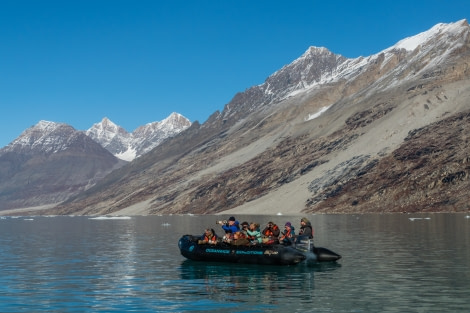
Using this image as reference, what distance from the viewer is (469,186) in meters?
170

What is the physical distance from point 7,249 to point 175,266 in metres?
29.4

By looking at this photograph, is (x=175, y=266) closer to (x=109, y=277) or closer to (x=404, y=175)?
(x=109, y=277)

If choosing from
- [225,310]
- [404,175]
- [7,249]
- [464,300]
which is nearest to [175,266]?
[225,310]

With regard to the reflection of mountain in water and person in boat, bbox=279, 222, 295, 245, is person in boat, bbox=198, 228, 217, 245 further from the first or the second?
person in boat, bbox=279, 222, 295, 245

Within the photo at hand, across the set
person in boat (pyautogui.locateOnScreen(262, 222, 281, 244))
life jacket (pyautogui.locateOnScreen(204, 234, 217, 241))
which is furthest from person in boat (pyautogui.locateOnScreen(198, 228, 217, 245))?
person in boat (pyautogui.locateOnScreen(262, 222, 281, 244))

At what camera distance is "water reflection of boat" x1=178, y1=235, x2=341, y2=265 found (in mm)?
45594

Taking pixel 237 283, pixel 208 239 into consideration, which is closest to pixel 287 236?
pixel 208 239

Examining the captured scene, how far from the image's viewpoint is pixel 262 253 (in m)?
46.0

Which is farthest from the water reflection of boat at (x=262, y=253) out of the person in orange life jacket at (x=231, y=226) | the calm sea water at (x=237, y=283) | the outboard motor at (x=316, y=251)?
the person in orange life jacket at (x=231, y=226)

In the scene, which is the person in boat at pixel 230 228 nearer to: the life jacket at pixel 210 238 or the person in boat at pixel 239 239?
the person in boat at pixel 239 239

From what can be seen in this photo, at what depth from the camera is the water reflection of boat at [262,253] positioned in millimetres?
45594

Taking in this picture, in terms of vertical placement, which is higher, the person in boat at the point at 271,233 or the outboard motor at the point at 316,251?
the person in boat at the point at 271,233

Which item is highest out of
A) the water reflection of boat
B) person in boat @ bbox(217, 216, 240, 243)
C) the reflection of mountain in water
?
person in boat @ bbox(217, 216, 240, 243)

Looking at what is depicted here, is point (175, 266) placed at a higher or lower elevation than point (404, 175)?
lower
